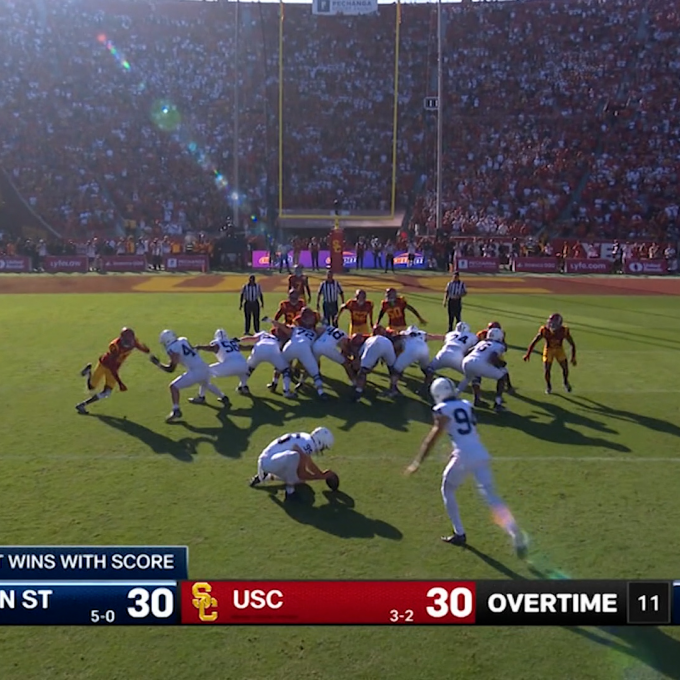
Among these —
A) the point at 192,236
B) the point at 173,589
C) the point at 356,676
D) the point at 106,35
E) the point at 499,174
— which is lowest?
the point at 356,676

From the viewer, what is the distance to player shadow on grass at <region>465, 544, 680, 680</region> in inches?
211

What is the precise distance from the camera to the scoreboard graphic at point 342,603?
4711 millimetres

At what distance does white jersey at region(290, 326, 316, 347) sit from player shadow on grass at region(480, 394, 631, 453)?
3.20 m

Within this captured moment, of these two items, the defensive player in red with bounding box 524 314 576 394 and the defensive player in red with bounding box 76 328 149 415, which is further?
the defensive player in red with bounding box 524 314 576 394

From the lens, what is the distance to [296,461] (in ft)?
26.6

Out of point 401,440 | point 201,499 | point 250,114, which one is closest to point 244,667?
point 201,499

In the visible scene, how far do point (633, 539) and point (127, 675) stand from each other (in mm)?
4699

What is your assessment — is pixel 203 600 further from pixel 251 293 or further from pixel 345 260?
pixel 345 260

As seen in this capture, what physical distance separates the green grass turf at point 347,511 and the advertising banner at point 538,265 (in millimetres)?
18854

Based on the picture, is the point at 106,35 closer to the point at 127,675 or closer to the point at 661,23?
the point at 661,23

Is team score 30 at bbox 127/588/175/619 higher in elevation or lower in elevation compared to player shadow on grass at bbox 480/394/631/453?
higher

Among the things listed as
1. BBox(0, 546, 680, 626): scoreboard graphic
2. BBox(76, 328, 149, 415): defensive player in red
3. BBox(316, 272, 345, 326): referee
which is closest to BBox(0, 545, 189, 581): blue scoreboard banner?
BBox(0, 546, 680, 626): scoreboard graphic

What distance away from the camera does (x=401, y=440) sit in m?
10.3

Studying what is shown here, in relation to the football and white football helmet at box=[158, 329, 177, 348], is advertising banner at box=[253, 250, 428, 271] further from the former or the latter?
the football
